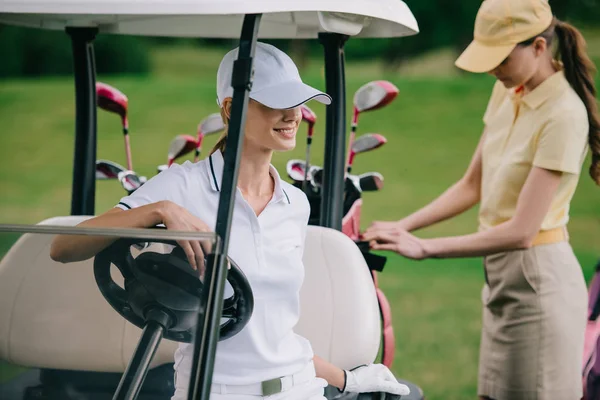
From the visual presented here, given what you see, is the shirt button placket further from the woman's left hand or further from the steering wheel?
the woman's left hand

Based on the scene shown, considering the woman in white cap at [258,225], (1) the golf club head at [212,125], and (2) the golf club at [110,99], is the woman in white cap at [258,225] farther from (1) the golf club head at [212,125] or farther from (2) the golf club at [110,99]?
(2) the golf club at [110,99]

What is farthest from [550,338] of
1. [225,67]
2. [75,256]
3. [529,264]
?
[75,256]

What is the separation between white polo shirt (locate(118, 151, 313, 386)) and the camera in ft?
6.77

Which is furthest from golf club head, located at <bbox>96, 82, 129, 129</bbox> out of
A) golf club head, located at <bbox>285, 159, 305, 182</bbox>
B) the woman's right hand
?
the woman's right hand

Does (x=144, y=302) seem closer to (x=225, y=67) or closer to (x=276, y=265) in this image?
(x=276, y=265)

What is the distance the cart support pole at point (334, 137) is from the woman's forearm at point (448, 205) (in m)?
0.44

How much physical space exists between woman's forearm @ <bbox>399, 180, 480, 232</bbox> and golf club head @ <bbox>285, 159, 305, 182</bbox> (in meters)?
0.38

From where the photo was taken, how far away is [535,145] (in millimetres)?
2840

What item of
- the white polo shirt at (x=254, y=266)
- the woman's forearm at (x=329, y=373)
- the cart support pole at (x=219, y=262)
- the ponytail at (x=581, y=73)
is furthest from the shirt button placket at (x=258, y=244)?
the ponytail at (x=581, y=73)

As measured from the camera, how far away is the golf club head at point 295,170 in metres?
3.16

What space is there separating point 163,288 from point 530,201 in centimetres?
124

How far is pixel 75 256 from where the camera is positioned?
6.46 feet

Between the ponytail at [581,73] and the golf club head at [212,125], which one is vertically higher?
the ponytail at [581,73]

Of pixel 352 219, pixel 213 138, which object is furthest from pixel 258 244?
pixel 213 138
